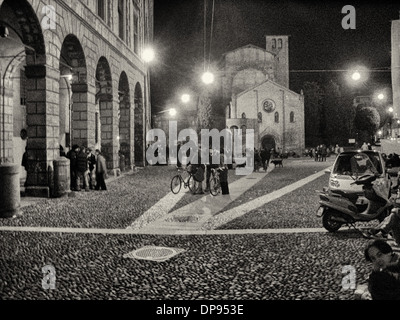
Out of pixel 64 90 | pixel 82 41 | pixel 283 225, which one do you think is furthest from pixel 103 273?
pixel 64 90

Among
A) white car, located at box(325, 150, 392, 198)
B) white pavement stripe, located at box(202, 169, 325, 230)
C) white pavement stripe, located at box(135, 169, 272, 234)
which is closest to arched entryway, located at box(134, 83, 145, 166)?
white pavement stripe, located at box(135, 169, 272, 234)

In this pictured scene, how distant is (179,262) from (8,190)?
5.41 meters

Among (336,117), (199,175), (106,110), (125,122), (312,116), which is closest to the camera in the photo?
(199,175)

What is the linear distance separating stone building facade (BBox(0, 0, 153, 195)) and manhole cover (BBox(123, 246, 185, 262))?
23.2ft

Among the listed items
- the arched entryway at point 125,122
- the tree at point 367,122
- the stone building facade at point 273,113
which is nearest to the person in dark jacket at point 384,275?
the arched entryway at point 125,122

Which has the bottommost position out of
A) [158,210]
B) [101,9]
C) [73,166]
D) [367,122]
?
[158,210]

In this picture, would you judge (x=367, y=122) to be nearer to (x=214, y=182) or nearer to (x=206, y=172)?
(x=206, y=172)

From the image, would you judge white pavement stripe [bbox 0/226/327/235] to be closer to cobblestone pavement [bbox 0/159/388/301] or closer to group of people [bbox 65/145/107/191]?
cobblestone pavement [bbox 0/159/388/301]

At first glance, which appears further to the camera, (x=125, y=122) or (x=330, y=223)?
(x=125, y=122)

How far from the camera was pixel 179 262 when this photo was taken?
5828 millimetres

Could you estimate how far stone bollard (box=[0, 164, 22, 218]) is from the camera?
943cm

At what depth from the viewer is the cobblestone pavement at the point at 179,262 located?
463 centimetres

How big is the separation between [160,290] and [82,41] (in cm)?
1291

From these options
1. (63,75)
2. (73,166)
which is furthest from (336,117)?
(73,166)
